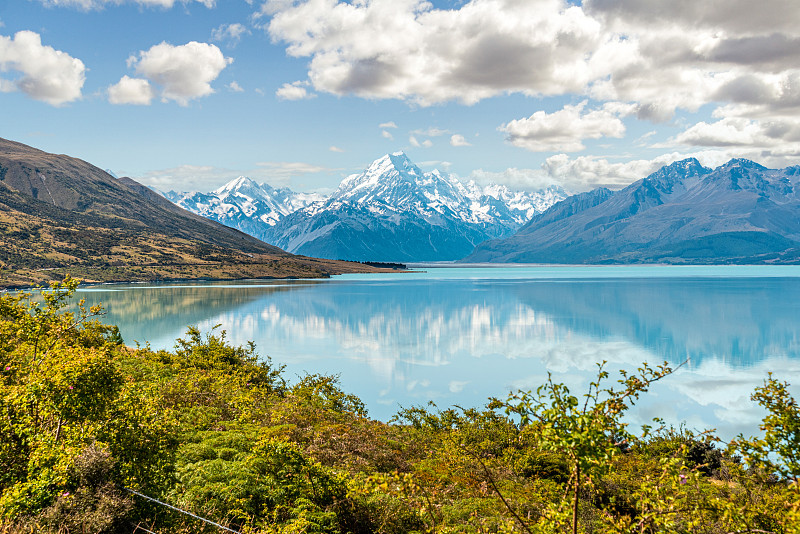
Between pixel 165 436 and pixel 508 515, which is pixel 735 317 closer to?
pixel 508 515

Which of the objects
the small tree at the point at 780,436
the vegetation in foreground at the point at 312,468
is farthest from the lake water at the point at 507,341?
the small tree at the point at 780,436

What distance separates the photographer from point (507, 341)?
66.8m

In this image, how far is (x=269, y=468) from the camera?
44.8 ft

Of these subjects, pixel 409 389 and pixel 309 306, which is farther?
pixel 309 306

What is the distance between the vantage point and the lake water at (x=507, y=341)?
42.2 meters

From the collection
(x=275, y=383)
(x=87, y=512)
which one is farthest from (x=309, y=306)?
(x=87, y=512)

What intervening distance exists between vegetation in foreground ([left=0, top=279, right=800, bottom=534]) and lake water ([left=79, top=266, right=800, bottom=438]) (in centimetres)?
1889

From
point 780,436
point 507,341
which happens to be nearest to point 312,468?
point 780,436

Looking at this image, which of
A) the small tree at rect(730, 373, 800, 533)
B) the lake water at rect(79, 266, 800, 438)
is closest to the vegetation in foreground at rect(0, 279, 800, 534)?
the small tree at rect(730, 373, 800, 533)

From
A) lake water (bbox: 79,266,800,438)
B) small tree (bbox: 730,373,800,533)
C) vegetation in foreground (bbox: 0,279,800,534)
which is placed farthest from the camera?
lake water (bbox: 79,266,800,438)

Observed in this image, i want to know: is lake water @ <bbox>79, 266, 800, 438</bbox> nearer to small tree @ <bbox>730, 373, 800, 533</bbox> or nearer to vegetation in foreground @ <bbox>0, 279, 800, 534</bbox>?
vegetation in foreground @ <bbox>0, 279, 800, 534</bbox>

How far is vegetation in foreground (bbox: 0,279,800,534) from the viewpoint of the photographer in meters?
7.18

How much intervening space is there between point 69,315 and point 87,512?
7685 millimetres

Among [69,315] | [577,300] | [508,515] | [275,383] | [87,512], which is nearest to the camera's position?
[87,512]
